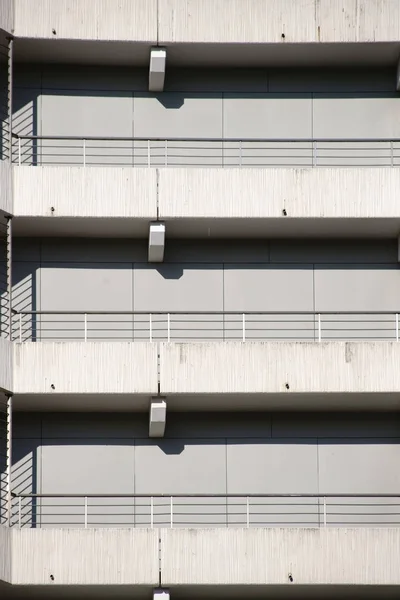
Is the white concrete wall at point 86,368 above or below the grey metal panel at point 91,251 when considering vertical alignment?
below

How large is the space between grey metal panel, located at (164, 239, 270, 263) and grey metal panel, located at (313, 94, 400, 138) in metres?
2.93

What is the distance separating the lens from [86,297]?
3269 centimetres

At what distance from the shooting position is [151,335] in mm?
32438

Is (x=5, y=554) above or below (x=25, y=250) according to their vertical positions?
below

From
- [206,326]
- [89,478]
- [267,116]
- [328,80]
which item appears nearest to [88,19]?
[267,116]

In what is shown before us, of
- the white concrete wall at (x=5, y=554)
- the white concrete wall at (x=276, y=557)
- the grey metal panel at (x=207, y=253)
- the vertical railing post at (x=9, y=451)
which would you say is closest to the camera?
the white concrete wall at (x=5, y=554)

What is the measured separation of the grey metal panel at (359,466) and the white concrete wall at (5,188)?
789cm

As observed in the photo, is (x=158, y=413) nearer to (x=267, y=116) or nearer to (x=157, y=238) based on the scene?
(x=157, y=238)

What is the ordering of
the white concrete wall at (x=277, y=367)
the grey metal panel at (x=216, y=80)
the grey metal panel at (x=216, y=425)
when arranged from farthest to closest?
the grey metal panel at (x=216, y=80) → the grey metal panel at (x=216, y=425) → the white concrete wall at (x=277, y=367)

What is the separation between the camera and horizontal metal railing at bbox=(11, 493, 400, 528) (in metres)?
31.6

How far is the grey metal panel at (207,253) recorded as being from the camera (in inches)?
1299

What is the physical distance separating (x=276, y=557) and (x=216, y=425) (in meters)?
3.51

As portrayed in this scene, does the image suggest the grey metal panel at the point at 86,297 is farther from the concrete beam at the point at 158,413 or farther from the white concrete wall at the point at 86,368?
the concrete beam at the point at 158,413

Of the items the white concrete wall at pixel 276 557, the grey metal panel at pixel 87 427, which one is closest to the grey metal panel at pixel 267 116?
the grey metal panel at pixel 87 427
